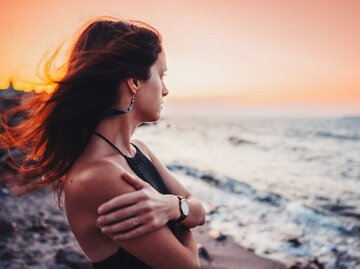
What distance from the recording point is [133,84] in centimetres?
180

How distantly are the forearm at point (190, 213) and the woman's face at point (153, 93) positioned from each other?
48 centimetres

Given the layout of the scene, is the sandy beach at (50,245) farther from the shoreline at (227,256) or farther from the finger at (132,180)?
the finger at (132,180)

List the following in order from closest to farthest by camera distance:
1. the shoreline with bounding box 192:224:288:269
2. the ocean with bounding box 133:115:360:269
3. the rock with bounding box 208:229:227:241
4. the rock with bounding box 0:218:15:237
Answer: the shoreline with bounding box 192:224:288:269, the rock with bounding box 0:218:15:237, the ocean with bounding box 133:115:360:269, the rock with bounding box 208:229:227:241

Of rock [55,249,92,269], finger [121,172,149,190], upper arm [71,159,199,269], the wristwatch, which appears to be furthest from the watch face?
rock [55,249,92,269]

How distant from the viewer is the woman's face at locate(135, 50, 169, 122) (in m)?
1.87

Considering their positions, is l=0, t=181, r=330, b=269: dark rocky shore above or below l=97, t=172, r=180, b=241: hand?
below

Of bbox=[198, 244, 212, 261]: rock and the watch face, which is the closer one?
the watch face

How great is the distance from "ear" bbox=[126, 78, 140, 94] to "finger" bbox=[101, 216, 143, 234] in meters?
0.68

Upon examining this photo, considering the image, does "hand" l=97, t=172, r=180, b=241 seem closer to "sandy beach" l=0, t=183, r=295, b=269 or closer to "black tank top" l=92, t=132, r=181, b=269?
"black tank top" l=92, t=132, r=181, b=269

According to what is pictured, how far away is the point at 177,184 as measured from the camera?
2.37 meters

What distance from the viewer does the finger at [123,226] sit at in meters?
1.46

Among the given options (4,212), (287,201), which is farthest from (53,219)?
(287,201)

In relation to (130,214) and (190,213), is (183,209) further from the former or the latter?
(130,214)

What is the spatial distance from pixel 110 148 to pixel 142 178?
25 centimetres
